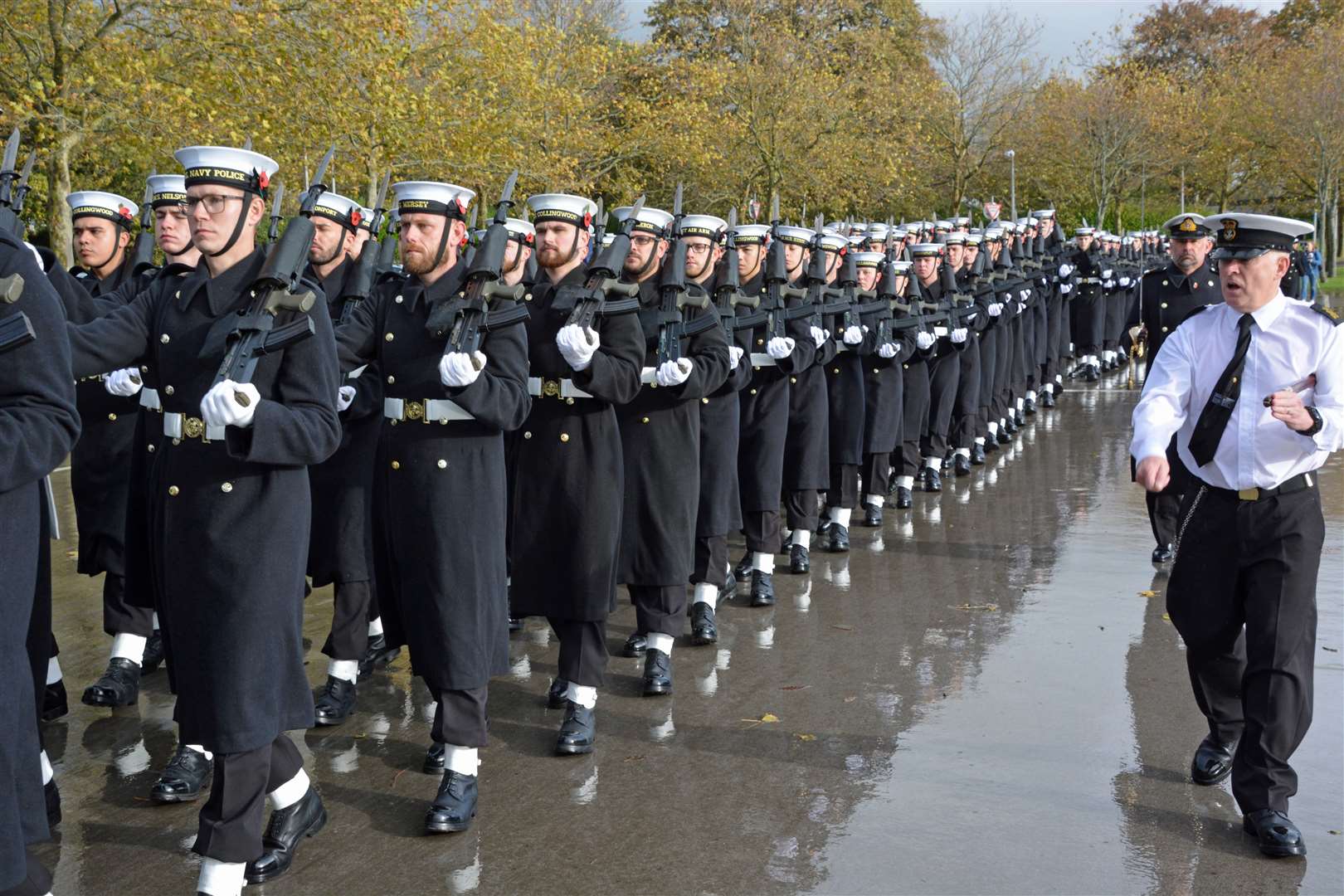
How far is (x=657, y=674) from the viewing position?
267 inches

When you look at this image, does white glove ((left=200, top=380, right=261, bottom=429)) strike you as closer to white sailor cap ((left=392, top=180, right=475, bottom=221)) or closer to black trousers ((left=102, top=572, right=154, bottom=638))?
white sailor cap ((left=392, top=180, right=475, bottom=221))

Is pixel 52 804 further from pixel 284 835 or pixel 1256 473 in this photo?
pixel 1256 473

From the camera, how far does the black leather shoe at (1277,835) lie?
4859 millimetres

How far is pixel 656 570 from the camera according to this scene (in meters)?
6.89

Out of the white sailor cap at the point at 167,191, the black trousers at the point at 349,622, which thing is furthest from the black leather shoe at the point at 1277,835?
the white sailor cap at the point at 167,191

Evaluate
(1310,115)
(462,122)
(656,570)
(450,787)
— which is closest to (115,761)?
(450,787)

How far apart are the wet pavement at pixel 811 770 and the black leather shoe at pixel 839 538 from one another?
1.36m

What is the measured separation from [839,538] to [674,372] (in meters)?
3.97

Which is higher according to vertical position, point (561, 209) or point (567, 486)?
point (561, 209)

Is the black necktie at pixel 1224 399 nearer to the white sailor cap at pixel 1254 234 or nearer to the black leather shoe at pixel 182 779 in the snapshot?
the white sailor cap at pixel 1254 234

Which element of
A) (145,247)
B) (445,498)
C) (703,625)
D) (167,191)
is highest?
(167,191)

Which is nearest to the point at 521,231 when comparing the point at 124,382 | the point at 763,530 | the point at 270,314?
the point at 763,530

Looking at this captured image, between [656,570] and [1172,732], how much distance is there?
2336 millimetres

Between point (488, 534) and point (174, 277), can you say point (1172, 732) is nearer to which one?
point (488, 534)
